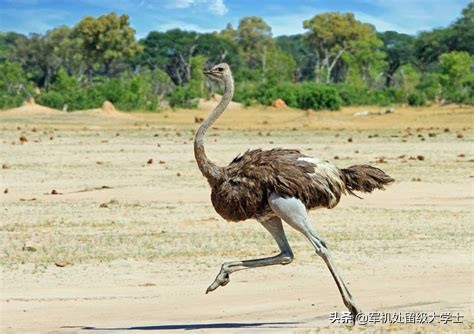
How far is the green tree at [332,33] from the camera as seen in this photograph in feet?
240

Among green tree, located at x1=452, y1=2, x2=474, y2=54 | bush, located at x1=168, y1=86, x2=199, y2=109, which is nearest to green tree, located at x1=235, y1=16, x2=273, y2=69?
green tree, located at x1=452, y1=2, x2=474, y2=54

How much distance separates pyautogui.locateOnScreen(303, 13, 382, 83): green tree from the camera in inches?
2884

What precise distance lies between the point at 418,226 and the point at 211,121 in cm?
559

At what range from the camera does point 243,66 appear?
76125 millimetres

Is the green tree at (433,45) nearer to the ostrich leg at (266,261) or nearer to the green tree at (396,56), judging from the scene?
the green tree at (396,56)

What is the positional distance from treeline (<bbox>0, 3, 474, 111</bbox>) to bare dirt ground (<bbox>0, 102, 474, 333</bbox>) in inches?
1006

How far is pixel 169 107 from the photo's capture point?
50.8 metres

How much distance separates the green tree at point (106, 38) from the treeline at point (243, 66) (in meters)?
0.06

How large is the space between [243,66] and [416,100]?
26948mm

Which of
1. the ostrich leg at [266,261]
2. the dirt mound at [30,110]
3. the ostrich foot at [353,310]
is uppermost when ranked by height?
the ostrich leg at [266,261]

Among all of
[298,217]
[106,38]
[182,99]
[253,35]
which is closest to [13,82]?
[106,38]

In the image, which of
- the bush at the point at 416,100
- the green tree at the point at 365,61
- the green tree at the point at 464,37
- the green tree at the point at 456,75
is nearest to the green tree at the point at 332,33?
the green tree at the point at 365,61

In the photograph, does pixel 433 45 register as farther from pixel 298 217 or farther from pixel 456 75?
pixel 298 217

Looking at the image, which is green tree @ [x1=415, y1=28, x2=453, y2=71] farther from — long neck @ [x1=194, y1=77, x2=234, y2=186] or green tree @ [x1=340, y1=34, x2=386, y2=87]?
long neck @ [x1=194, y1=77, x2=234, y2=186]
